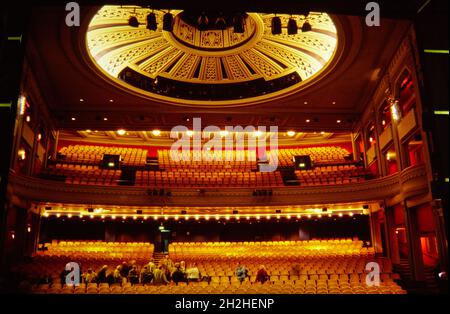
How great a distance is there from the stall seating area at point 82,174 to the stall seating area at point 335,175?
889 centimetres

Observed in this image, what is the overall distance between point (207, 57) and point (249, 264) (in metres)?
8.29

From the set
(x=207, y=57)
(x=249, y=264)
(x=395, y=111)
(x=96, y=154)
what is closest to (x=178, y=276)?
(x=249, y=264)

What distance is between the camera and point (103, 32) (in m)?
11.1

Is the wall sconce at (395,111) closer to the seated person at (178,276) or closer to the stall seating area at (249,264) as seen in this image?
the stall seating area at (249,264)

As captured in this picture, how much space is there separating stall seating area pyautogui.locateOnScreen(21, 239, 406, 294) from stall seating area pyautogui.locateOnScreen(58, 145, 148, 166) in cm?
435

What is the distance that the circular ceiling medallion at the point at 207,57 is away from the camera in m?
11.1

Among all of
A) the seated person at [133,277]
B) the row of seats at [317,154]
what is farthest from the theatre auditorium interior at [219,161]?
the row of seats at [317,154]

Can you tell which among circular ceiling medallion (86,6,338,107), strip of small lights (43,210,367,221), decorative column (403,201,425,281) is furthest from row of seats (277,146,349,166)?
decorative column (403,201,425,281)

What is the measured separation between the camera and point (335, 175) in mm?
14945

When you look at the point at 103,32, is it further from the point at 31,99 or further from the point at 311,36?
the point at 311,36

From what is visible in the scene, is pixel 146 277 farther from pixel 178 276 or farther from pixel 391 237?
pixel 391 237

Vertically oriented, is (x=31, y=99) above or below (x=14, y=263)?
above
